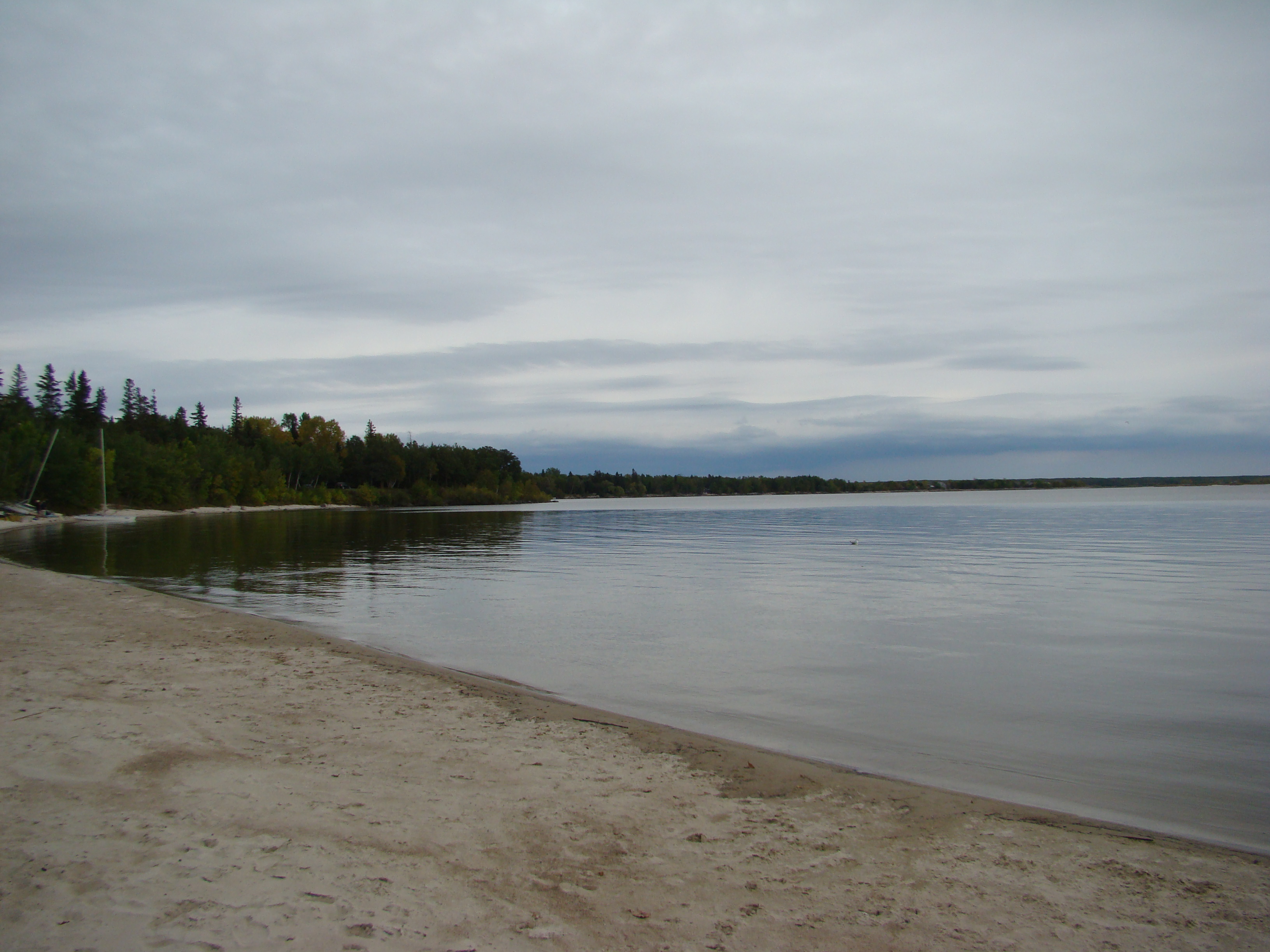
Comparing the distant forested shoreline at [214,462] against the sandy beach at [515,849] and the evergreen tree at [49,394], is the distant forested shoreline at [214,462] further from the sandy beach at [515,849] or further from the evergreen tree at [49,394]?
the sandy beach at [515,849]

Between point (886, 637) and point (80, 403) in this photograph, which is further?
point (80, 403)

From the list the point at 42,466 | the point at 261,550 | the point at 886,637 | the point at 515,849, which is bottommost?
the point at 261,550

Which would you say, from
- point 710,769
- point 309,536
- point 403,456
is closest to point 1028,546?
point 710,769

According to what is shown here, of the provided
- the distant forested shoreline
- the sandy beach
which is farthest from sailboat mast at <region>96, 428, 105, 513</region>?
the sandy beach

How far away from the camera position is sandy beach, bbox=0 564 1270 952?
164 inches

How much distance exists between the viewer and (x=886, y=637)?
582 inches

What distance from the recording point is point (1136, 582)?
22234mm

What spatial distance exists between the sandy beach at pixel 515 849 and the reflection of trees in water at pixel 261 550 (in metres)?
14.5

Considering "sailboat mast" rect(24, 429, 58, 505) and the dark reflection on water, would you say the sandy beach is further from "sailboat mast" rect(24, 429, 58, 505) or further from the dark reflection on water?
"sailboat mast" rect(24, 429, 58, 505)

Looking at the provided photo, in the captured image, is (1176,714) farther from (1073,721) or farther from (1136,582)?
(1136,582)

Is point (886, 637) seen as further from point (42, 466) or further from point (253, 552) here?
point (42, 466)

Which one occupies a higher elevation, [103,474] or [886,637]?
[103,474]

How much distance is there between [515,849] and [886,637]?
11.1 m

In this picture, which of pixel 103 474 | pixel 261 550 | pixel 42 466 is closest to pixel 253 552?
pixel 261 550
